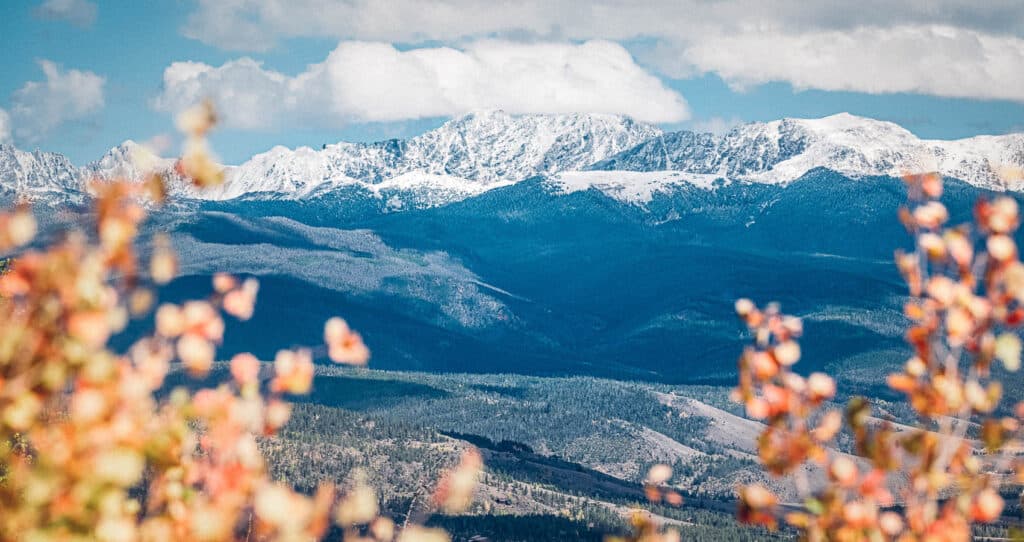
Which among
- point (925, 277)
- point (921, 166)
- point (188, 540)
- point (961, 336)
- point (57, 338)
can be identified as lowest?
point (188, 540)

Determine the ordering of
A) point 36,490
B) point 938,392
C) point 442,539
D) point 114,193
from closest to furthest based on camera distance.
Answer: point 36,490, point 114,193, point 442,539, point 938,392

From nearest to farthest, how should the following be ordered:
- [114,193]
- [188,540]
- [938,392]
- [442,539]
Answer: [114,193]
[442,539]
[188,540]
[938,392]

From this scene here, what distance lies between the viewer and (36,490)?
5918 mm

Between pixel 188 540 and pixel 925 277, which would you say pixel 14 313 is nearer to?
pixel 188 540

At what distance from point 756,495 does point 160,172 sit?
4867 millimetres

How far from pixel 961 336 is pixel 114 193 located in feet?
18.6

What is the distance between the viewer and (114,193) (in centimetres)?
639

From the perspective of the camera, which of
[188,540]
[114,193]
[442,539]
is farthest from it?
[188,540]

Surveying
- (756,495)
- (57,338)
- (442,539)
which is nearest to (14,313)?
(57,338)

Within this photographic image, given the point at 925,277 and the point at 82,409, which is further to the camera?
the point at 925,277

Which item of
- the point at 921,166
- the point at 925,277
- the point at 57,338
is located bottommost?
the point at 57,338

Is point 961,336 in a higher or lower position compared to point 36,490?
higher

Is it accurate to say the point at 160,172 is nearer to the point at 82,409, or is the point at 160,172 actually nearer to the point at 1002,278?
the point at 82,409

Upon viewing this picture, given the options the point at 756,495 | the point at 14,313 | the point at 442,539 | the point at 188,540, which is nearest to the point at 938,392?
the point at 756,495
